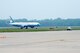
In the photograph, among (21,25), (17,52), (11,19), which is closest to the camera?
(17,52)

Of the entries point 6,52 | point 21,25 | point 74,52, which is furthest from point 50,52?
point 21,25

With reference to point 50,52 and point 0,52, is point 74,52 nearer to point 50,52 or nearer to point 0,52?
point 50,52

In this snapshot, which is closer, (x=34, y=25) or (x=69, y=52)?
(x=69, y=52)

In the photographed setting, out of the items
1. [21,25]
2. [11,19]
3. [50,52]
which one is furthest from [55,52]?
[11,19]

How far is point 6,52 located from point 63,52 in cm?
339

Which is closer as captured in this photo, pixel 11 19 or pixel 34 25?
pixel 34 25

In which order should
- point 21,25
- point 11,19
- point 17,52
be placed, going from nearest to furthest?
point 17,52
point 21,25
point 11,19

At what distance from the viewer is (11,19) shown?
586 ft

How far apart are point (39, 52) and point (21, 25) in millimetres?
141207

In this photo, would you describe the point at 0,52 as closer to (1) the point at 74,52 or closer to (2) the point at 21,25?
(1) the point at 74,52

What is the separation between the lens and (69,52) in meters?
18.0

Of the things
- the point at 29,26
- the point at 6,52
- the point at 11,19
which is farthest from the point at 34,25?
the point at 6,52

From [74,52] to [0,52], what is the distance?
440cm

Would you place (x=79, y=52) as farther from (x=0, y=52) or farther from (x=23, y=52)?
(x=0, y=52)
